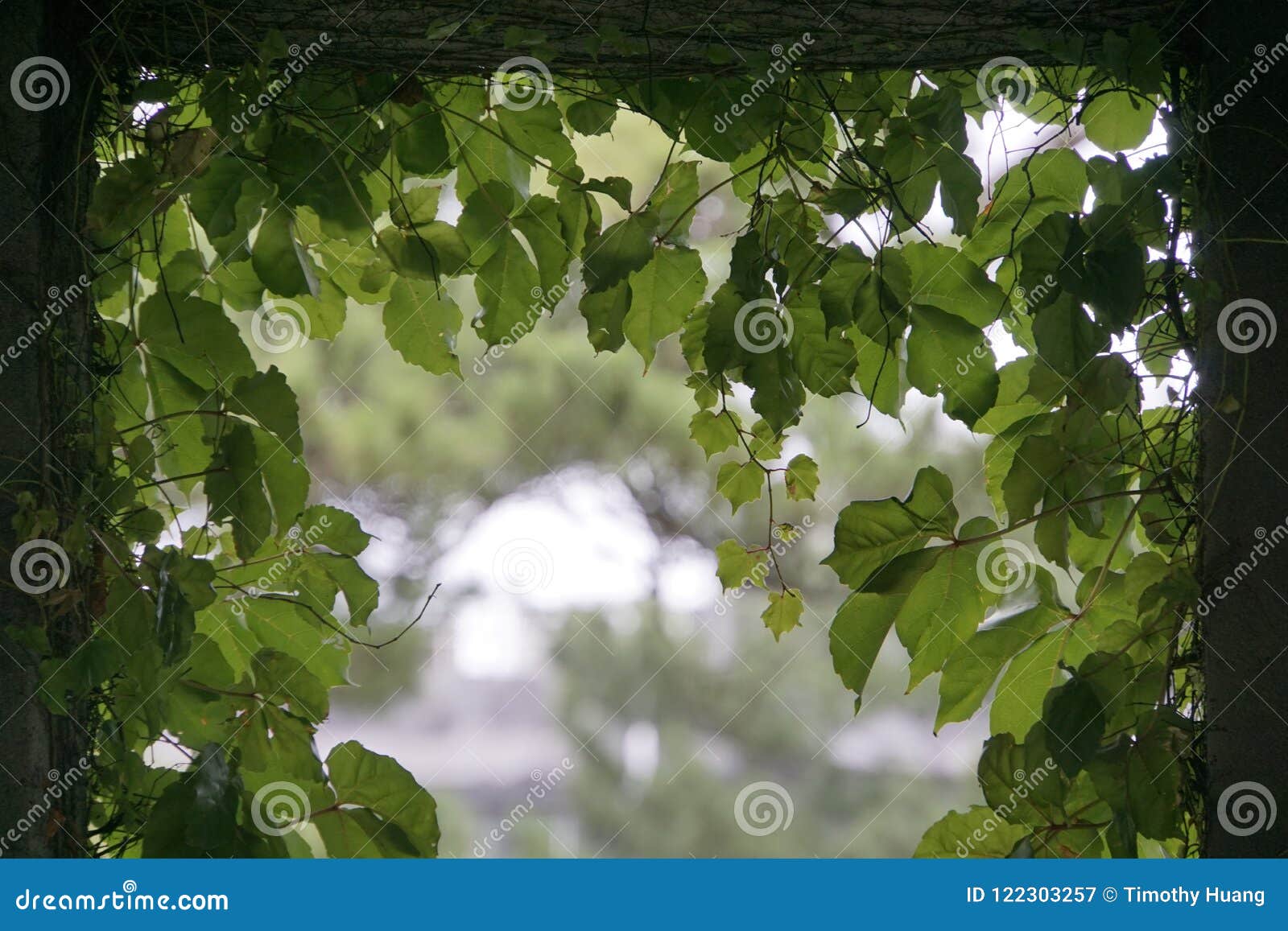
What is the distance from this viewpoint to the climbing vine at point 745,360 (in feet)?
2.37

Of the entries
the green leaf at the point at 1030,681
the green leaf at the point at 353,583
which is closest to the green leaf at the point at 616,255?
the green leaf at the point at 353,583

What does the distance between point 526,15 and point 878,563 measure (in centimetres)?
49

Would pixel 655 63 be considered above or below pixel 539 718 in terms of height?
below

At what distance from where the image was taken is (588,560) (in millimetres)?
3826

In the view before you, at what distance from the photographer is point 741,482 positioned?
0.99 meters

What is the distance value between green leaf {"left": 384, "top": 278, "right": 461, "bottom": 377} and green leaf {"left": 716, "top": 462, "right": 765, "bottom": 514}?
11.2 inches

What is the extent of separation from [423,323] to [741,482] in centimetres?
34

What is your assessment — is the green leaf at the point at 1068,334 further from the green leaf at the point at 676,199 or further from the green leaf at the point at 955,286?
the green leaf at the point at 676,199

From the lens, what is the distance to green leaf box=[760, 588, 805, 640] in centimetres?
99

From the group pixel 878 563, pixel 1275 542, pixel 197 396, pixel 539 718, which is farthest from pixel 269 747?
pixel 539 718

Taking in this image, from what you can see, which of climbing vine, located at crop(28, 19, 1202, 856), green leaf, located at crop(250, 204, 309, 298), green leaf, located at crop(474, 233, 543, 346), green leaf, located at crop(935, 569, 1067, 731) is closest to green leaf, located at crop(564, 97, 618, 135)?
climbing vine, located at crop(28, 19, 1202, 856)

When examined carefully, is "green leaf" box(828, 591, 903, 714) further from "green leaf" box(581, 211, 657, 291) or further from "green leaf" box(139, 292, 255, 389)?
"green leaf" box(139, 292, 255, 389)

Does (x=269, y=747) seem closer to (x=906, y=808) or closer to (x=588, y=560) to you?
(x=588, y=560)

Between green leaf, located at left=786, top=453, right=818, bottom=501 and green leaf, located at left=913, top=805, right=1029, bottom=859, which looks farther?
green leaf, located at left=786, top=453, right=818, bottom=501
